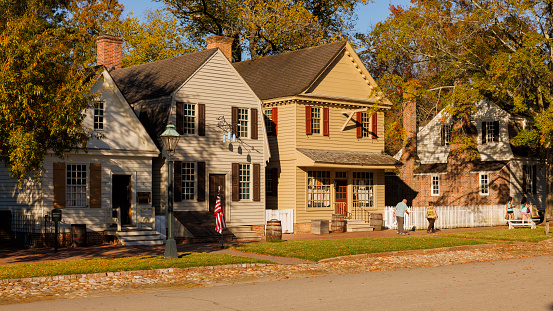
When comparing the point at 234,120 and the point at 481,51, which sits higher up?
the point at 481,51

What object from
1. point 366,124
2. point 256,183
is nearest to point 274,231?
point 256,183

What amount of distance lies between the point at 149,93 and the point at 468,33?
55.7ft

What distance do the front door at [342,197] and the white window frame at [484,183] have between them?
39.4ft

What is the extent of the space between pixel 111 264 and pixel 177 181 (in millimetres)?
11728

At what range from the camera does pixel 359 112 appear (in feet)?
119

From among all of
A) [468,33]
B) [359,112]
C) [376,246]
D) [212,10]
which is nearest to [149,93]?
[359,112]

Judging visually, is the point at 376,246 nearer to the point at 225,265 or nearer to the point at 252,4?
the point at 225,265

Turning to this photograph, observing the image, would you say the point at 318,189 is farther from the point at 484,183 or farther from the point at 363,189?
the point at 484,183

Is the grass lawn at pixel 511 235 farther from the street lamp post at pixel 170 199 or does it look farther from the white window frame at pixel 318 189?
the street lamp post at pixel 170 199

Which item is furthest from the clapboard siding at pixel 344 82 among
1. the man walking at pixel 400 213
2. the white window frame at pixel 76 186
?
the white window frame at pixel 76 186

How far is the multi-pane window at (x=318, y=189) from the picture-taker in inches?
1334

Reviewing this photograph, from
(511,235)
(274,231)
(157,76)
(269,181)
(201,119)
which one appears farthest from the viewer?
(269,181)

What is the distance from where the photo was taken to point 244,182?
1266 inches

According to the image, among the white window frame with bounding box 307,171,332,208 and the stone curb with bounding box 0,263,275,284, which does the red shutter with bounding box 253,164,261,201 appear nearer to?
the white window frame with bounding box 307,171,332,208
